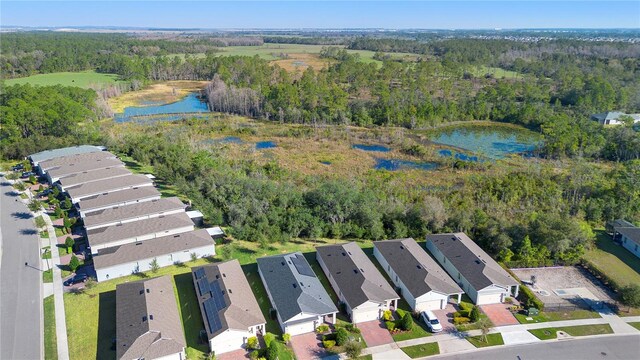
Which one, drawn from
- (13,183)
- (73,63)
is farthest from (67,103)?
(73,63)

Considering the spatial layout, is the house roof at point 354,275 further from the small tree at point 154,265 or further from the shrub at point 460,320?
the small tree at point 154,265

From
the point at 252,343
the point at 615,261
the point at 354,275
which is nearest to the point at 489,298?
the point at 354,275

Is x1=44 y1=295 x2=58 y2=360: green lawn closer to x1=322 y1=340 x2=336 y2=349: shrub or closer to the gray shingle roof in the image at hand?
the gray shingle roof

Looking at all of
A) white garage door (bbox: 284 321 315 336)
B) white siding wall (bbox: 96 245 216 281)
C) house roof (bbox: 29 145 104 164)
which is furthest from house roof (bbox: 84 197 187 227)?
white garage door (bbox: 284 321 315 336)

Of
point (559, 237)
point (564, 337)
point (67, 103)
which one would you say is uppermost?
point (67, 103)

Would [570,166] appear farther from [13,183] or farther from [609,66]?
[609,66]

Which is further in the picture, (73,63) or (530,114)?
(73,63)

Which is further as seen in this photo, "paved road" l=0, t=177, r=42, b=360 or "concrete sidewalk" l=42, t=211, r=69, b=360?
"paved road" l=0, t=177, r=42, b=360
